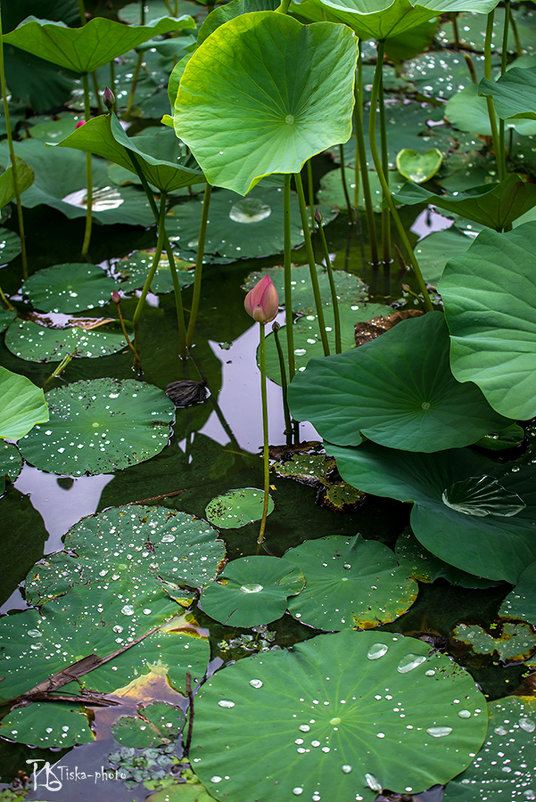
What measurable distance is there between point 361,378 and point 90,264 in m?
1.27

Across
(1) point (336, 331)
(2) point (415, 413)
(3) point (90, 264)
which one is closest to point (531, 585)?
(2) point (415, 413)

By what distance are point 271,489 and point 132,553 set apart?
0.38m

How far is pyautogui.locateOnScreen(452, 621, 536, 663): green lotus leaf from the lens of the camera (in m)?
1.37

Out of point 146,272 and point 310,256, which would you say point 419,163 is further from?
point 310,256

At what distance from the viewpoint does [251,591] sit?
1.49 m

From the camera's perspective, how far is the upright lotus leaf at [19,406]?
1.46m

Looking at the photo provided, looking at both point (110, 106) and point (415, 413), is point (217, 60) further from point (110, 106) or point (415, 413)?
point (415, 413)

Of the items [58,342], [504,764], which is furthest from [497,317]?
[58,342]

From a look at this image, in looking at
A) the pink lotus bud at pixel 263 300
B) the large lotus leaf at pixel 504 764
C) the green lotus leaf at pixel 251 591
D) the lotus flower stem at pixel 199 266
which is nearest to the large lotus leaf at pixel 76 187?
the lotus flower stem at pixel 199 266

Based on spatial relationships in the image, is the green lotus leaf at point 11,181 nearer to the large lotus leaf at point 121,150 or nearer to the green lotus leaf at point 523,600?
the large lotus leaf at point 121,150

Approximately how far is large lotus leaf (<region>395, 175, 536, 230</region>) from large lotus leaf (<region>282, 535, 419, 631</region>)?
85cm

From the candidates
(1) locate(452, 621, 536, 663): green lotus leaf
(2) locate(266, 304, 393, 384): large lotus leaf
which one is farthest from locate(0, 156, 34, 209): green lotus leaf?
(1) locate(452, 621, 536, 663): green lotus leaf

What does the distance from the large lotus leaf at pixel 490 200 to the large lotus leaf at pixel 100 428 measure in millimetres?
853

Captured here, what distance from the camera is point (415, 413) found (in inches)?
66.4
